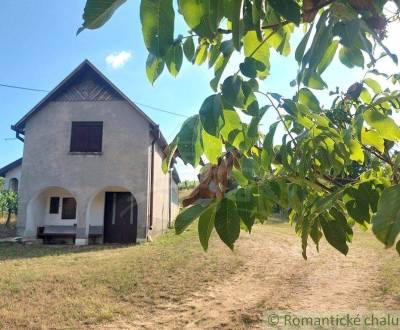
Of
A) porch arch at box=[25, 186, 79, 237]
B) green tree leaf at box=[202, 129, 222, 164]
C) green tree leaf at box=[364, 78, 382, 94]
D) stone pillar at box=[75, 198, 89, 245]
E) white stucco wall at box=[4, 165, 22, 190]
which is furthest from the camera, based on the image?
white stucco wall at box=[4, 165, 22, 190]

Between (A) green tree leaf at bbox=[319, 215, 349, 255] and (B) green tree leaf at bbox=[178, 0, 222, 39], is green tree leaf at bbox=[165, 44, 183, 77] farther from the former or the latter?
(A) green tree leaf at bbox=[319, 215, 349, 255]

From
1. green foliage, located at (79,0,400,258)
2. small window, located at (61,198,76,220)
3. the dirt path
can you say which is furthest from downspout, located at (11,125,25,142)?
green foliage, located at (79,0,400,258)

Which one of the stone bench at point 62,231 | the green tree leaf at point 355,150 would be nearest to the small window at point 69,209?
the stone bench at point 62,231

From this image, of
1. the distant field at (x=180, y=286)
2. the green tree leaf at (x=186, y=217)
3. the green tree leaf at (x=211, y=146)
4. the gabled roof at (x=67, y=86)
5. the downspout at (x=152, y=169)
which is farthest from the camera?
the gabled roof at (x=67, y=86)

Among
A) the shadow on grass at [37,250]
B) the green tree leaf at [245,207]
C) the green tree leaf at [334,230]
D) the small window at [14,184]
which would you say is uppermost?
the small window at [14,184]

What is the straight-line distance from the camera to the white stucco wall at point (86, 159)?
16.1 metres

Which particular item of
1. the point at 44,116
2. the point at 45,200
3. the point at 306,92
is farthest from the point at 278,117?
the point at 45,200

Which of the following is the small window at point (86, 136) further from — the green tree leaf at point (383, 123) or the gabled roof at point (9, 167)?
the green tree leaf at point (383, 123)

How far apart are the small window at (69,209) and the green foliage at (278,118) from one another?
17.4 metres

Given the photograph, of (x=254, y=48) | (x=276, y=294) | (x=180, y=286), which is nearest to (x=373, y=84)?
(x=254, y=48)

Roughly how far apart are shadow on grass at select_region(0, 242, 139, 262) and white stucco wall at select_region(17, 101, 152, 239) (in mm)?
1096

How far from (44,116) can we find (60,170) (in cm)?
255

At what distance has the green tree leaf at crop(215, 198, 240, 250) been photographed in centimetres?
107

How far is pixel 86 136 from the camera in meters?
16.6
